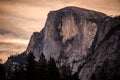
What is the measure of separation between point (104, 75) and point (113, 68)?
7264mm

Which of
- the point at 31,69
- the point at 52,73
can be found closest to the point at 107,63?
the point at 52,73

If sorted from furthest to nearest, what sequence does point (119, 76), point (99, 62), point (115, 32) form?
1. point (115, 32)
2. point (99, 62)
3. point (119, 76)

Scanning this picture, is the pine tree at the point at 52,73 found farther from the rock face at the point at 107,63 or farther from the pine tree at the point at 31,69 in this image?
the rock face at the point at 107,63

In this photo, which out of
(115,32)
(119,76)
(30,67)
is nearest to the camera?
(30,67)

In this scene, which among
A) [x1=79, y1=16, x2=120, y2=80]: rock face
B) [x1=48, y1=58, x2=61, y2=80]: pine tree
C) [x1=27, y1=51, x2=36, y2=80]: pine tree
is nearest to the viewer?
[x1=27, y1=51, x2=36, y2=80]: pine tree

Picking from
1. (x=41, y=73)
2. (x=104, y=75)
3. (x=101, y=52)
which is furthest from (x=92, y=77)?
(x=41, y=73)

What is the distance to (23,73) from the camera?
176 ft

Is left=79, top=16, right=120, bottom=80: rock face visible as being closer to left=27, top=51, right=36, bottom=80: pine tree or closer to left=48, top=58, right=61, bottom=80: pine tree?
left=48, top=58, right=61, bottom=80: pine tree

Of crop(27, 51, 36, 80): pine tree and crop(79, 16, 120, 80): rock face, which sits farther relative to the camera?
crop(79, 16, 120, 80): rock face

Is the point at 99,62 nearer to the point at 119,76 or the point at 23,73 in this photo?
the point at 119,76

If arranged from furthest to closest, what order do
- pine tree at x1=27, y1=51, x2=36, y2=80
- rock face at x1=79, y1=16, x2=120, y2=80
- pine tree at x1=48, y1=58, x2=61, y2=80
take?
rock face at x1=79, y1=16, x2=120, y2=80, pine tree at x1=48, y1=58, x2=61, y2=80, pine tree at x1=27, y1=51, x2=36, y2=80

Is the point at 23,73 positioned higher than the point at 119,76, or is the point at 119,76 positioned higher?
the point at 23,73

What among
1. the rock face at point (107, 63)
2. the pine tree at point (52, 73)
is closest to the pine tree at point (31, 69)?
the pine tree at point (52, 73)

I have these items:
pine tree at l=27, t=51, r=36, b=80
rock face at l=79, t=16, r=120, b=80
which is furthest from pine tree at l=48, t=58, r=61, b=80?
rock face at l=79, t=16, r=120, b=80
